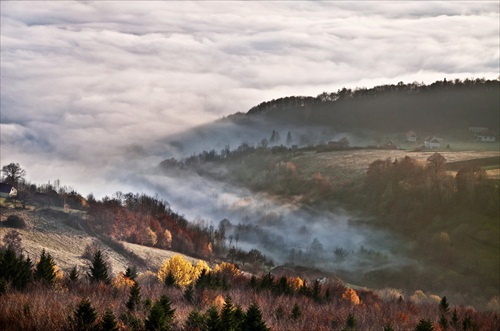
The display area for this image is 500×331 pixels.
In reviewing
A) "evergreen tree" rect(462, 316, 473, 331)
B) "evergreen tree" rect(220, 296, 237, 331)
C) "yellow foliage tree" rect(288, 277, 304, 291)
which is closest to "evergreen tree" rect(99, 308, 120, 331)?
"evergreen tree" rect(220, 296, 237, 331)

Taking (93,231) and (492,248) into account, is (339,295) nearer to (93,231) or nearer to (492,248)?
(492,248)

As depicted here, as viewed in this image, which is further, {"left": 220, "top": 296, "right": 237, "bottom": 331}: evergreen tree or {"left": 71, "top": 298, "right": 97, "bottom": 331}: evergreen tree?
{"left": 220, "top": 296, "right": 237, "bottom": 331}: evergreen tree

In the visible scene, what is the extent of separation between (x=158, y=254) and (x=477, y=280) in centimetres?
10001

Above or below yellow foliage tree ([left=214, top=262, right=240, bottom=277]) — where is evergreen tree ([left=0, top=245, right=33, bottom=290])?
above

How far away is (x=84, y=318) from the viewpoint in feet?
157

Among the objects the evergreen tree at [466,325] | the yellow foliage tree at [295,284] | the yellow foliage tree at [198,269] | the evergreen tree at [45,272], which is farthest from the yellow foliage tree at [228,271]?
the evergreen tree at [45,272]

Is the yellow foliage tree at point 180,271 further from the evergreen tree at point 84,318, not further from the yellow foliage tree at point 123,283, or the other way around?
the evergreen tree at point 84,318

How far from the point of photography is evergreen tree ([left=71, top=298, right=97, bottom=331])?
47.6 m

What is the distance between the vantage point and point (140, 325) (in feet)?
173

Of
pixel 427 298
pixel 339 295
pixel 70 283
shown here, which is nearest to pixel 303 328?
pixel 70 283

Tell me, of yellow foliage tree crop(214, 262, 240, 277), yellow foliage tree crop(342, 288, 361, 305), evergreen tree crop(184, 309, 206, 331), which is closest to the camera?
evergreen tree crop(184, 309, 206, 331)

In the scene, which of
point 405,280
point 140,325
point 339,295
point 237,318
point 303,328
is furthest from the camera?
point 405,280

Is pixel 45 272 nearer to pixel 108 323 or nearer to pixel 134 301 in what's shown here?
pixel 134 301

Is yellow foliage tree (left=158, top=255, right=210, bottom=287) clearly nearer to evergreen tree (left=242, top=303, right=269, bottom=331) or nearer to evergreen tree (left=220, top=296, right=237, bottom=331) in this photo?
evergreen tree (left=220, top=296, right=237, bottom=331)
